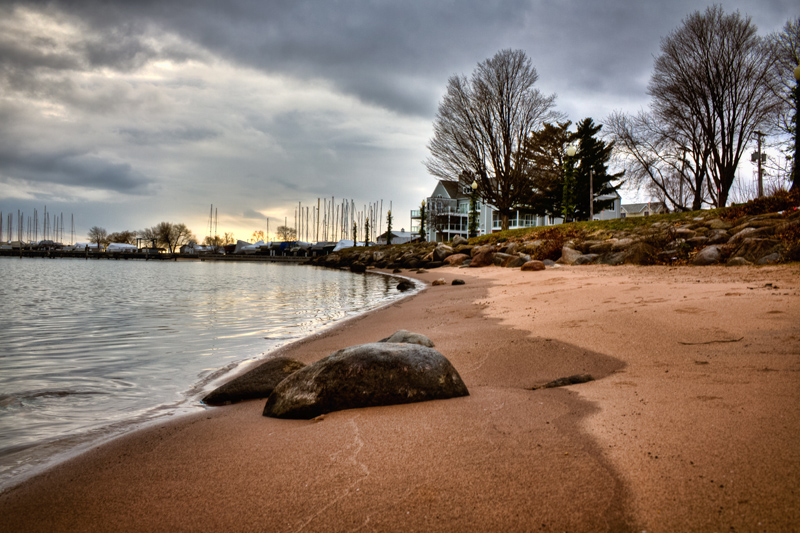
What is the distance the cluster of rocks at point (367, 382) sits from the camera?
135 inches

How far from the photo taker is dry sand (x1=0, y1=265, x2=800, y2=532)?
71.2 inches

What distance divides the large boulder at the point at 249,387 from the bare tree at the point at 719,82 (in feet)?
83.1

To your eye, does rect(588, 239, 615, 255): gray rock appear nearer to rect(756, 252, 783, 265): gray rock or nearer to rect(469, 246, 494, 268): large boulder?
rect(756, 252, 783, 265): gray rock

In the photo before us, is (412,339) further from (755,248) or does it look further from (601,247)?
(601,247)

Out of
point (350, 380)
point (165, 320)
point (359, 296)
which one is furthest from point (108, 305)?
point (350, 380)

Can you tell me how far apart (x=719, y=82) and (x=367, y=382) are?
25.9 m

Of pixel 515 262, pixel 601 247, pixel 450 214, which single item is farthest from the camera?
pixel 450 214

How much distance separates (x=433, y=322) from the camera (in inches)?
310

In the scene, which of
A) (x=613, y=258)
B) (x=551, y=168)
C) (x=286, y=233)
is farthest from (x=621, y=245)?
(x=286, y=233)

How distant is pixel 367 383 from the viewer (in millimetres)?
3467

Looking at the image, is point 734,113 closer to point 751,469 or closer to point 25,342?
point 751,469

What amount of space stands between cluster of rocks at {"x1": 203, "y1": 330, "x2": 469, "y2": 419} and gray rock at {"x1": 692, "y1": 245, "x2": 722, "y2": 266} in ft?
33.3

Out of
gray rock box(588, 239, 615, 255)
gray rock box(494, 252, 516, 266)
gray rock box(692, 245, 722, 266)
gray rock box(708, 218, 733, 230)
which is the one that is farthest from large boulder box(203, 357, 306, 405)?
gray rock box(494, 252, 516, 266)

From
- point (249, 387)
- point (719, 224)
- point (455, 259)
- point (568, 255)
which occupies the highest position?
point (719, 224)
